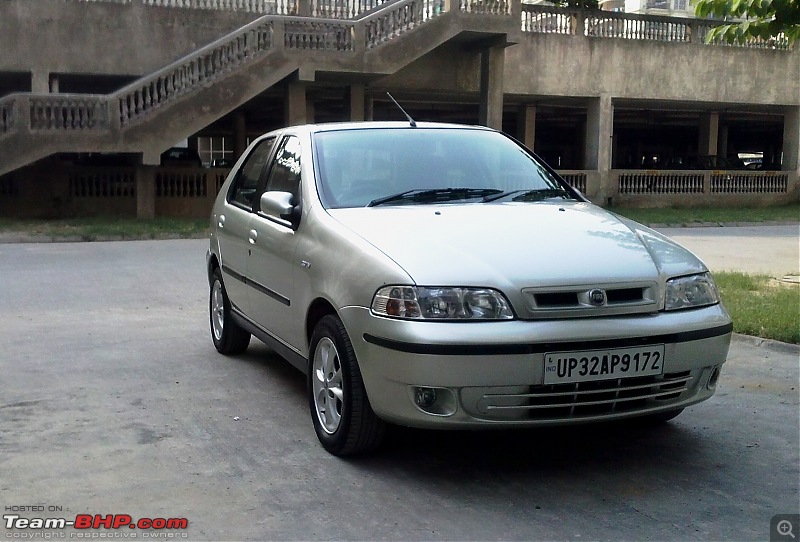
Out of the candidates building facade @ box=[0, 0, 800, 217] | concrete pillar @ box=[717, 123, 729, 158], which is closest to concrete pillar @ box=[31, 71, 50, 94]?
building facade @ box=[0, 0, 800, 217]

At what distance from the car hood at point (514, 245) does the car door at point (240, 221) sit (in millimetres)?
1422

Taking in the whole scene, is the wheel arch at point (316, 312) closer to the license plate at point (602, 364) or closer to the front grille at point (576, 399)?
the front grille at point (576, 399)

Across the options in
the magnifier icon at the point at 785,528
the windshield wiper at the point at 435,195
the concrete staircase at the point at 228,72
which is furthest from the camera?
the concrete staircase at the point at 228,72

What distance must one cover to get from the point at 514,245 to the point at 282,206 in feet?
4.83

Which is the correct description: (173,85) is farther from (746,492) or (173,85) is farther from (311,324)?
(746,492)

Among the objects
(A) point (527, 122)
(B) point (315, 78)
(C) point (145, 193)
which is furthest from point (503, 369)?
(A) point (527, 122)

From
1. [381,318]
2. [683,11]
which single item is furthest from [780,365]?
[683,11]

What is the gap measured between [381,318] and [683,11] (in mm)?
55171

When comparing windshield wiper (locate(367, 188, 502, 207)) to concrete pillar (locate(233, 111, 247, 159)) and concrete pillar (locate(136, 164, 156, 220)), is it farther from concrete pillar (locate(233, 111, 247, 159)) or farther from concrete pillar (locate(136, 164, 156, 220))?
concrete pillar (locate(233, 111, 247, 159))

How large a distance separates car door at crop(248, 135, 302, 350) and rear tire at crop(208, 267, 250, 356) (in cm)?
92

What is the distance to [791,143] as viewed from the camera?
3012cm

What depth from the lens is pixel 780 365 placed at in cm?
716

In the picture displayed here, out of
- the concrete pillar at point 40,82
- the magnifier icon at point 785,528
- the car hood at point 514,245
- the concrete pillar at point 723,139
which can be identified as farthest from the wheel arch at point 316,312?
the concrete pillar at point 723,139

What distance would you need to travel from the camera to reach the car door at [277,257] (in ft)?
18.1
